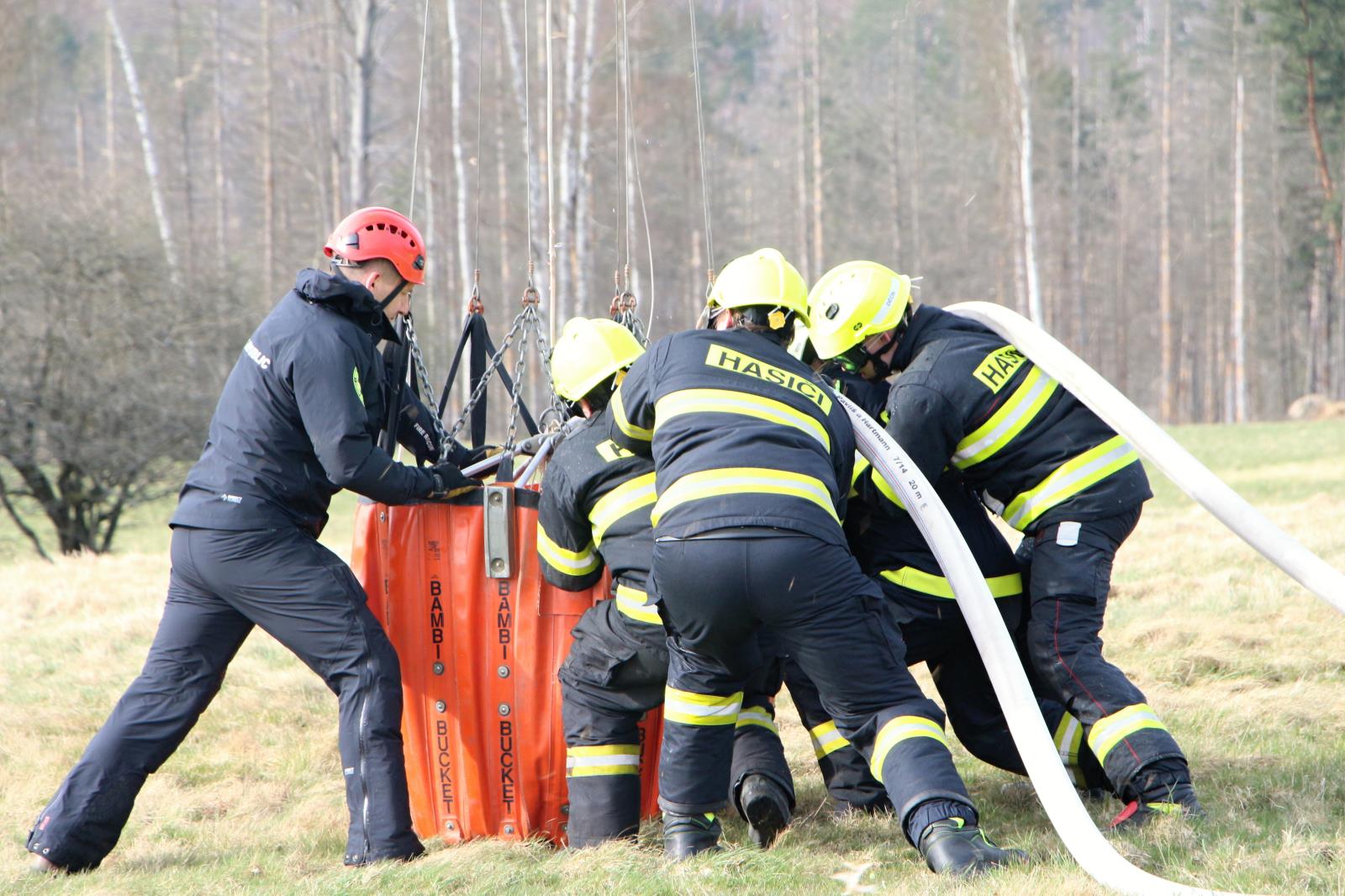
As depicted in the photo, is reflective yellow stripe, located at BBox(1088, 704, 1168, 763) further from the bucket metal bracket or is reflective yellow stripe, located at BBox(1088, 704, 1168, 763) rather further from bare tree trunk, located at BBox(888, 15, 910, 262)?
bare tree trunk, located at BBox(888, 15, 910, 262)

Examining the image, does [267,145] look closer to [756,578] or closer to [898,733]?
[756,578]

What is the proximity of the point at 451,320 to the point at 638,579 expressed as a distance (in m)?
27.8

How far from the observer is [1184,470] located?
13.5ft

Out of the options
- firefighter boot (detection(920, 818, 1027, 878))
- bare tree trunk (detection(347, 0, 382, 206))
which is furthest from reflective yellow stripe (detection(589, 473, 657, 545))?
bare tree trunk (detection(347, 0, 382, 206))

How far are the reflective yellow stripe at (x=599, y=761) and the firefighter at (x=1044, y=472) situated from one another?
4.48ft

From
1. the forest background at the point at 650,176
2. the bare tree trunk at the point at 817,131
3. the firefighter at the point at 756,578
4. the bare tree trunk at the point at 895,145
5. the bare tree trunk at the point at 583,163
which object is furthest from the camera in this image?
the bare tree trunk at the point at 895,145

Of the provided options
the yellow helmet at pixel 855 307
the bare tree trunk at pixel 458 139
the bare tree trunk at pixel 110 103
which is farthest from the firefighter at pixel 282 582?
the bare tree trunk at pixel 110 103

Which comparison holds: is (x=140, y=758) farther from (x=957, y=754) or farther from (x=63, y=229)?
(x=63, y=229)

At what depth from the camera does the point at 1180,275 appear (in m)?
43.4

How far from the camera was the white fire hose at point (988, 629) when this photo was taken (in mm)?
3762

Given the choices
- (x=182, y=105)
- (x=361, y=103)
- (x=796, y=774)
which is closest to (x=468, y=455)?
(x=796, y=774)

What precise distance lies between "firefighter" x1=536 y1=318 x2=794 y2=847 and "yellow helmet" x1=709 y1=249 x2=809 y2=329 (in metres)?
0.49

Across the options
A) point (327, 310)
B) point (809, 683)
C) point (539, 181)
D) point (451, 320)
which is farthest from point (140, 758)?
point (451, 320)

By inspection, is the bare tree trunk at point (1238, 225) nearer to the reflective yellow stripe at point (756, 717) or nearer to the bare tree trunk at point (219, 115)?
the bare tree trunk at point (219, 115)
